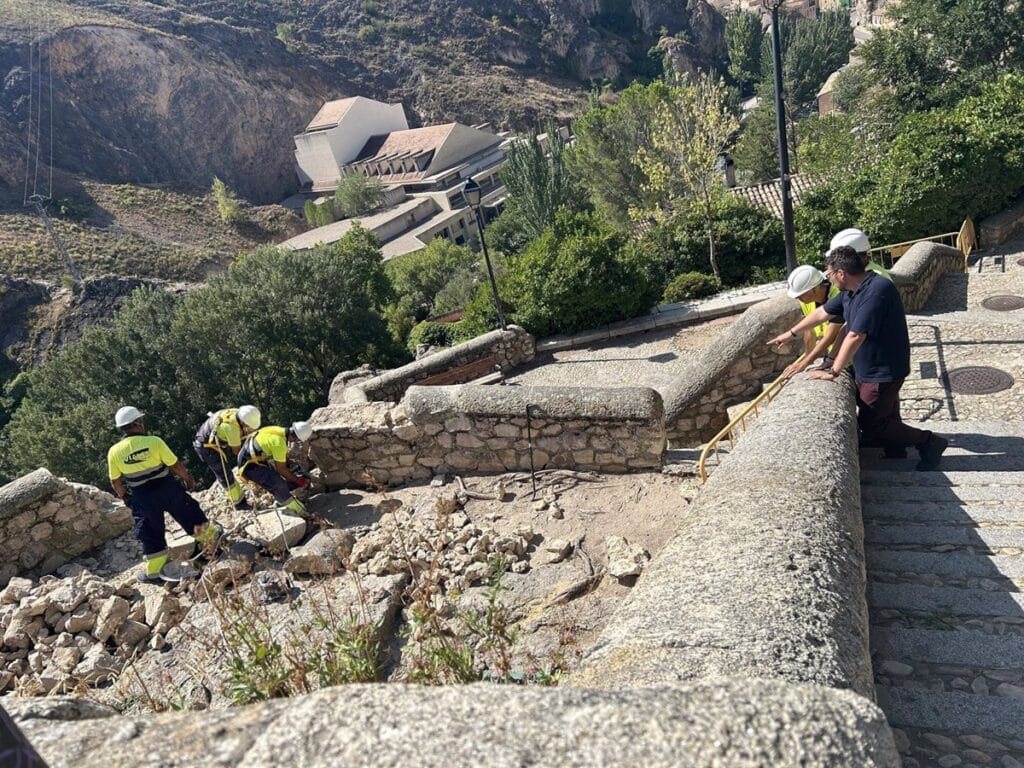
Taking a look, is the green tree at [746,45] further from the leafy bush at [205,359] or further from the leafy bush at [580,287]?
the leafy bush at [580,287]

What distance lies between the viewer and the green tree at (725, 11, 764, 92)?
61.8 m

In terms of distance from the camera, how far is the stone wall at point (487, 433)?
5438mm

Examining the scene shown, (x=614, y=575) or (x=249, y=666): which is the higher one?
(x=249, y=666)

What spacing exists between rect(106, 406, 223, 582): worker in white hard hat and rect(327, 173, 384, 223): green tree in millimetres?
50018

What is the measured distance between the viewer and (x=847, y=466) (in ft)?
10.8

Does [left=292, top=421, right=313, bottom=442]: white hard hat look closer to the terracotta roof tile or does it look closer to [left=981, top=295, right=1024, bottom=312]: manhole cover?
[left=981, top=295, right=1024, bottom=312]: manhole cover

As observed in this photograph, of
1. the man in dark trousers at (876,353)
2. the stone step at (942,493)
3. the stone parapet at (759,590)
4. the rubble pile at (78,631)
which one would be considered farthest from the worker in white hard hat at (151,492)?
the man in dark trousers at (876,353)

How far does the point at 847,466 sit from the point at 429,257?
3345 cm

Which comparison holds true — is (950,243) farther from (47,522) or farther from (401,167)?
(401,167)

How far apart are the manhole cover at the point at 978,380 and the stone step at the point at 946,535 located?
11.9 feet

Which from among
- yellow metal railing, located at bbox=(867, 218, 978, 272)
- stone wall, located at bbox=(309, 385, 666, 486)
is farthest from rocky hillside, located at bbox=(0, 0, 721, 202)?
yellow metal railing, located at bbox=(867, 218, 978, 272)

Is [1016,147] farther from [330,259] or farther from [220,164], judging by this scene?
[220,164]

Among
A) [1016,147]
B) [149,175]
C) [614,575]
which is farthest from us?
[149,175]

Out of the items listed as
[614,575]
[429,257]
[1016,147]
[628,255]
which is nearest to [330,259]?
[628,255]
